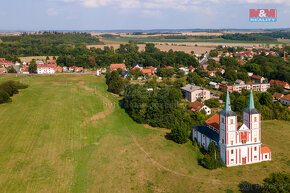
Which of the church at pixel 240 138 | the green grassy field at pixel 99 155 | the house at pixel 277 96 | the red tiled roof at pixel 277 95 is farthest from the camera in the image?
the red tiled roof at pixel 277 95

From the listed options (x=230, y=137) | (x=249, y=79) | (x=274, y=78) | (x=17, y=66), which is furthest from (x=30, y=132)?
(x=17, y=66)

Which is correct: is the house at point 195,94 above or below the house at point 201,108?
above

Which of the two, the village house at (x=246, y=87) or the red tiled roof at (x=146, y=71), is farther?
the red tiled roof at (x=146, y=71)

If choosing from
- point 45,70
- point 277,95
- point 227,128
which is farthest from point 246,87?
point 45,70

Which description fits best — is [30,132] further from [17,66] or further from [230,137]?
[17,66]

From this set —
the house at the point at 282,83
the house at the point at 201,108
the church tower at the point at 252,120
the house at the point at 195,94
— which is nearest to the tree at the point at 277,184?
the church tower at the point at 252,120

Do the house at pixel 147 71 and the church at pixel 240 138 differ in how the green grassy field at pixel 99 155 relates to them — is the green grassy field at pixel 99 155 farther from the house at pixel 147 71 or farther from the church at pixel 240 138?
the house at pixel 147 71

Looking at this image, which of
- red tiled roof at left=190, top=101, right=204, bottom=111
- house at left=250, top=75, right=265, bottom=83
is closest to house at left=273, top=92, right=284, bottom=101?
house at left=250, top=75, right=265, bottom=83

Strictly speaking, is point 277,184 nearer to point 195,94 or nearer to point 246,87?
point 195,94
